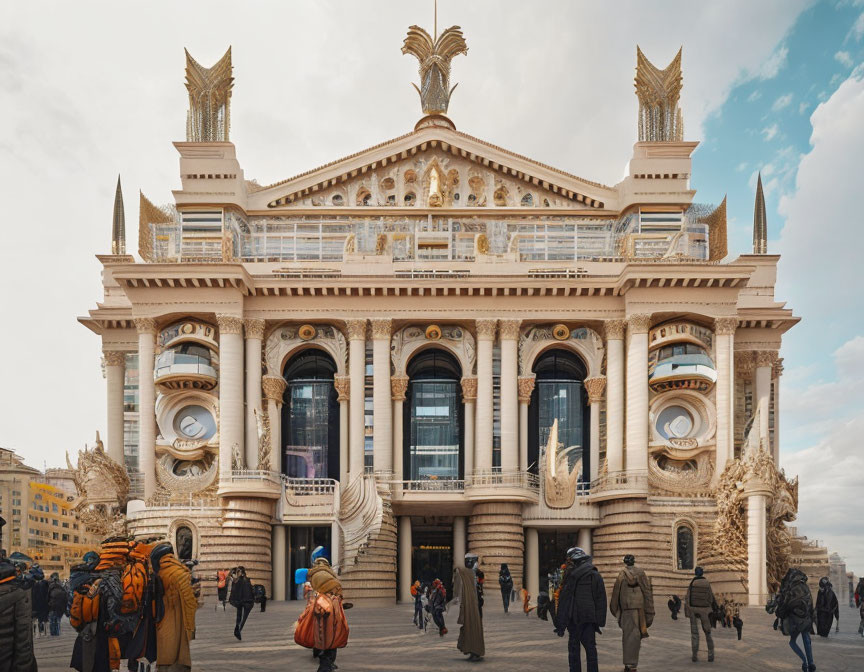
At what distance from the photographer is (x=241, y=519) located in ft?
159

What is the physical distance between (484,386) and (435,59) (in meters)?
21.8

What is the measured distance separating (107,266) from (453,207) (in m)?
23.5

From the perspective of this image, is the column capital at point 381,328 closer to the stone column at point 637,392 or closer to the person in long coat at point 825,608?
the stone column at point 637,392

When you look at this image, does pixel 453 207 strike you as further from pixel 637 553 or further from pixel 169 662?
pixel 169 662

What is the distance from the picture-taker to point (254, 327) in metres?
53.7

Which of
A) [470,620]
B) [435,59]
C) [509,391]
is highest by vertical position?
[435,59]

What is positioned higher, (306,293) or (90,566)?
(306,293)

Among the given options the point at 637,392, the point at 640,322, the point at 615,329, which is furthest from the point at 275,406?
the point at 640,322

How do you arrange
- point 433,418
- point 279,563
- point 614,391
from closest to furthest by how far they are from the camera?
point 279,563 < point 614,391 < point 433,418

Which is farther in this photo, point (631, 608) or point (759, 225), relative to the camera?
point (759, 225)

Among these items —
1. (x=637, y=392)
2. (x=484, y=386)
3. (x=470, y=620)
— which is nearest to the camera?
(x=470, y=620)

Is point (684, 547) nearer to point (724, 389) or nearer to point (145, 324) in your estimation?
point (724, 389)

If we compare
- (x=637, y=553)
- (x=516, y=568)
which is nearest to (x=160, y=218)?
(x=516, y=568)

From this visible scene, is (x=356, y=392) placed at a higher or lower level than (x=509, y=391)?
lower
